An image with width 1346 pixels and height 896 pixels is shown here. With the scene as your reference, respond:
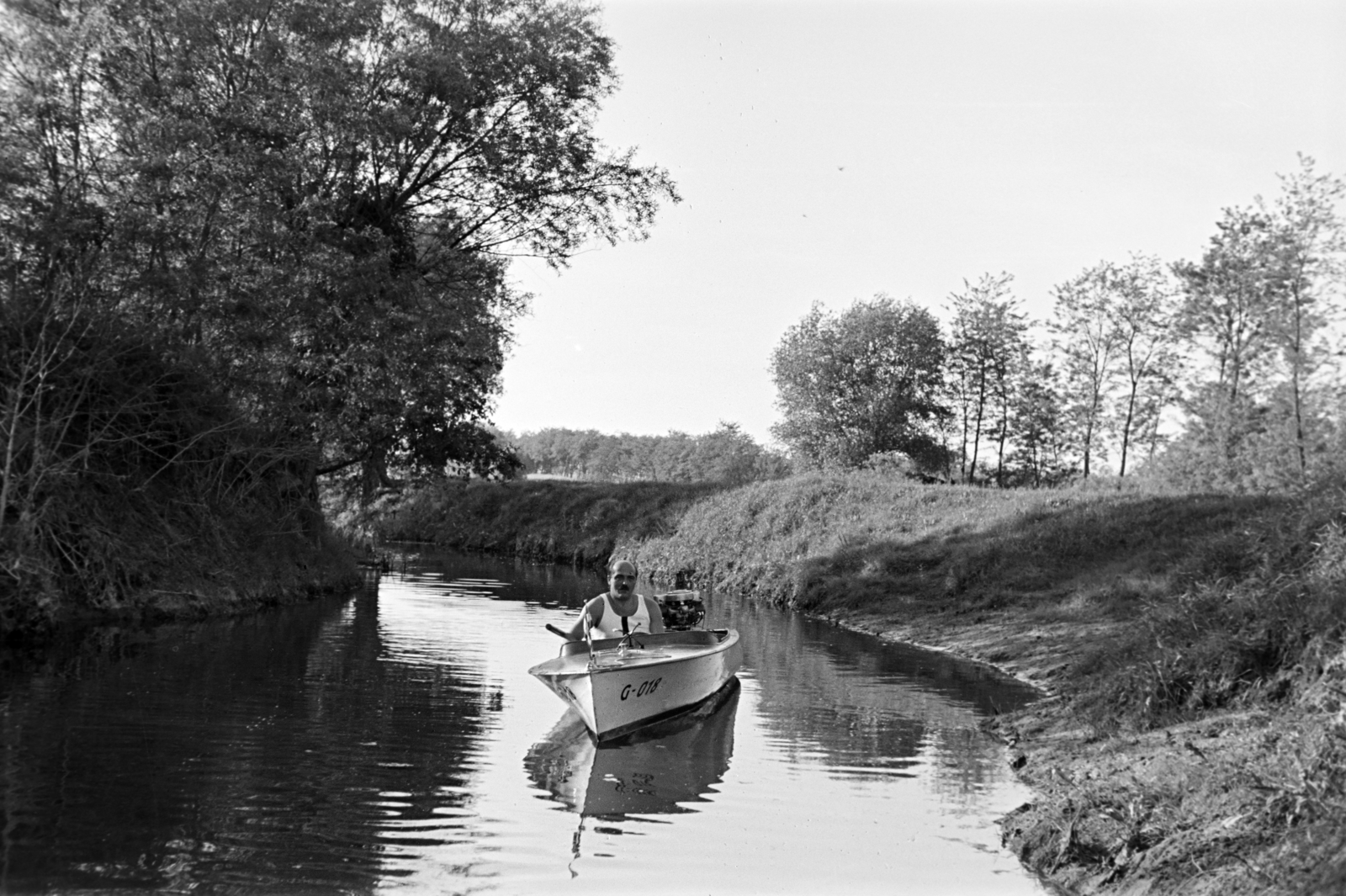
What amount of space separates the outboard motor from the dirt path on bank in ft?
22.7

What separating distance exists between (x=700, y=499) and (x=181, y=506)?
24132 mm

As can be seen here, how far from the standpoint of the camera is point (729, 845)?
27.1 feet

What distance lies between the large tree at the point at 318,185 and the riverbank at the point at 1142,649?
10636mm

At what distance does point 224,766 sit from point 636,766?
3.62 metres

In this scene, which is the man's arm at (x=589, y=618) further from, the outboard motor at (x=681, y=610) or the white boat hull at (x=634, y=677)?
the outboard motor at (x=681, y=610)

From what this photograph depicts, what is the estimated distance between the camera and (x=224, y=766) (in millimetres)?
9742

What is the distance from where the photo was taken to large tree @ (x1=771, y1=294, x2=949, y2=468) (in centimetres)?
5941

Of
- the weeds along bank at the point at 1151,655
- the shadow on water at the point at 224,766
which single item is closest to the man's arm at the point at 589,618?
the shadow on water at the point at 224,766

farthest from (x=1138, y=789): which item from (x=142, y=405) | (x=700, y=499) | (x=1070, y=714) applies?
(x=700, y=499)

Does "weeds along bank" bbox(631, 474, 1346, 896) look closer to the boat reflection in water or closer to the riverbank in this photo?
the riverbank

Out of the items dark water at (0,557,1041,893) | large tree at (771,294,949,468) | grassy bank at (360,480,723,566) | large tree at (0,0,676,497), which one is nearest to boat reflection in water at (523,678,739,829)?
dark water at (0,557,1041,893)

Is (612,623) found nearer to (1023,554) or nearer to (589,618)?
(589,618)

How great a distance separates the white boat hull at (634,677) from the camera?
11586 millimetres

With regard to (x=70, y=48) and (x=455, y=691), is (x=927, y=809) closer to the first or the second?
(x=455, y=691)
